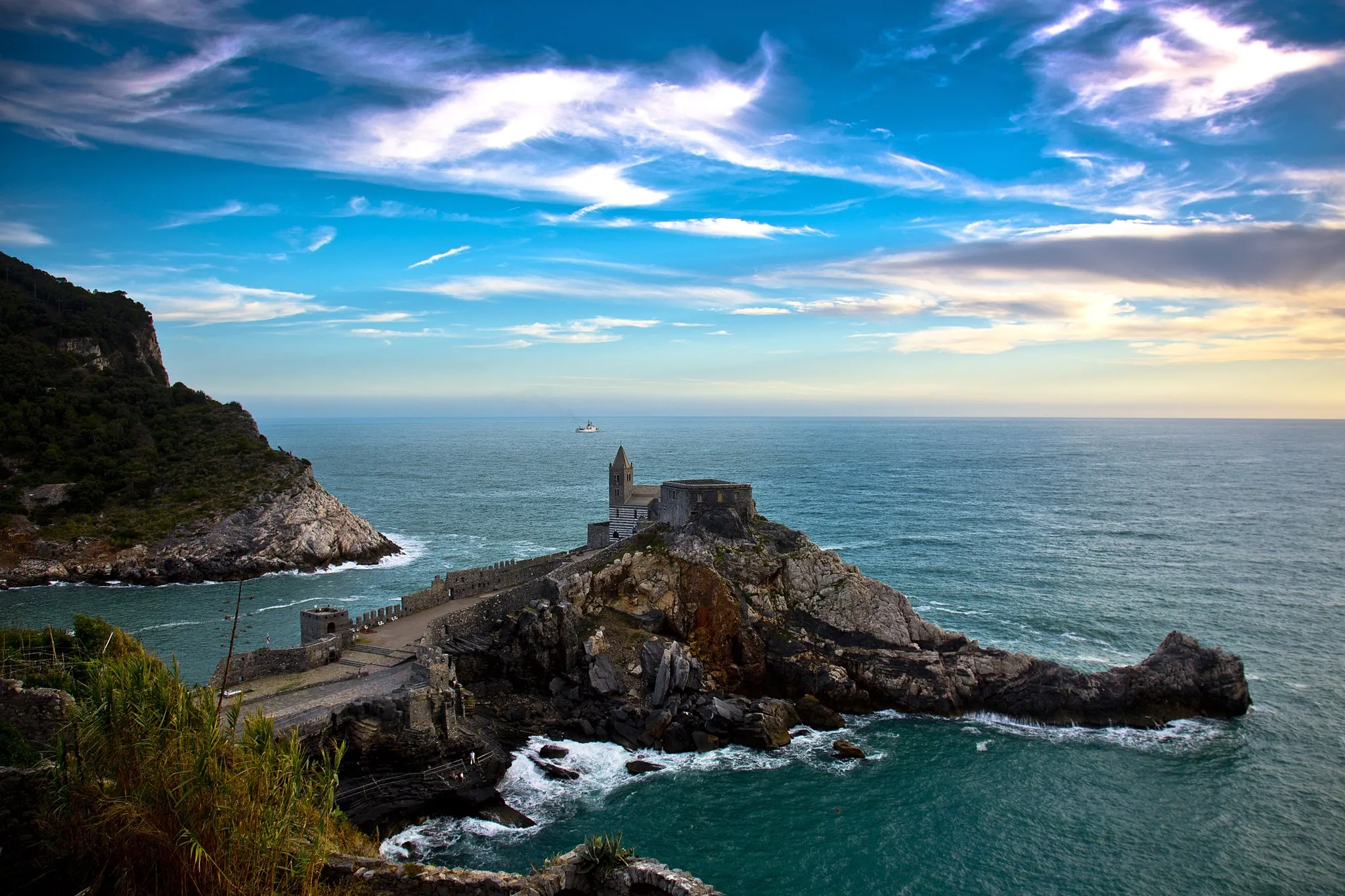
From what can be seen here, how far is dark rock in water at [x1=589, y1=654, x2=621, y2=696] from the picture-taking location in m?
37.6

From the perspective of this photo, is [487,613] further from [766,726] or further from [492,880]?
[492,880]

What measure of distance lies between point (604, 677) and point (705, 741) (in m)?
6.27

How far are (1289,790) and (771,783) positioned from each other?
65.8 feet

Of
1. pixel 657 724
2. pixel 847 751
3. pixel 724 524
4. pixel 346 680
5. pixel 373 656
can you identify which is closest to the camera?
pixel 346 680

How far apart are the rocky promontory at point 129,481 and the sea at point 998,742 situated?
10.9 feet

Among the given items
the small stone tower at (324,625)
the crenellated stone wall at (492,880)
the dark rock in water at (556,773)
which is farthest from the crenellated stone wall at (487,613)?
the crenellated stone wall at (492,880)

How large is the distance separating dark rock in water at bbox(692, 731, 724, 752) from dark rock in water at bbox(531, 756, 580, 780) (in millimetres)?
5398

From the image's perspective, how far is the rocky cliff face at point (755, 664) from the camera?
36.4 m

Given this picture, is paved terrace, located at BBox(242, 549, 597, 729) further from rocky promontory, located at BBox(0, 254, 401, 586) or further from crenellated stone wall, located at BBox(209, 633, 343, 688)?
rocky promontory, located at BBox(0, 254, 401, 586)

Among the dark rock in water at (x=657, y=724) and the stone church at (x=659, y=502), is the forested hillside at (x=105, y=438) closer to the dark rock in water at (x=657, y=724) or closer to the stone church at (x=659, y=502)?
the stone church at (x=659, y=502)

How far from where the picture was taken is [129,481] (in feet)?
233

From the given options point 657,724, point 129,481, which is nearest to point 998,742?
point 657,724

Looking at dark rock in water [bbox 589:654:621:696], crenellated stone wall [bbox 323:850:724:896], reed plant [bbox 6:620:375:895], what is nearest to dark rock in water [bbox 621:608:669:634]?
dark rock in water [bbox 589:654:621:696]

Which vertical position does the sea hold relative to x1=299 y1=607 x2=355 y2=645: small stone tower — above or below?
below
